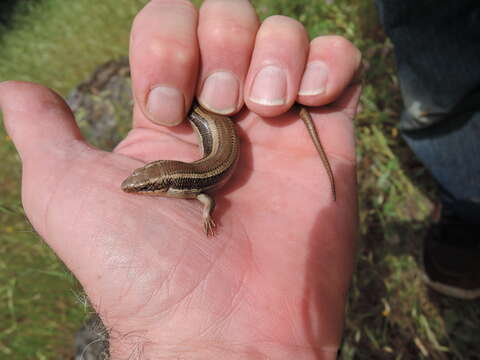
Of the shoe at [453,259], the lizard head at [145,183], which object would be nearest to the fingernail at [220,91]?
the lizard head at [145,183]

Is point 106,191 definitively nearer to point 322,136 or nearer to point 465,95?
point 322,136

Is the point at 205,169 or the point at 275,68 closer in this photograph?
the point at 275,68

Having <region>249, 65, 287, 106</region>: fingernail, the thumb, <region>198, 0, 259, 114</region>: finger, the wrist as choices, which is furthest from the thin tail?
the thumb

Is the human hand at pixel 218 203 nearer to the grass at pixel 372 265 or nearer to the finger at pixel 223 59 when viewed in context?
the finger at pixel 223 59

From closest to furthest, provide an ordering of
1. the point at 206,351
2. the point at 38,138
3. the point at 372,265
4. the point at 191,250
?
the point at 206,351, the point at 191,250, the point at 38,138, the point at 372,265

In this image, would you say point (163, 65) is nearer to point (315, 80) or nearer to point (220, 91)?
point (220, 91)

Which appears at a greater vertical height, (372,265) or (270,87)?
(270,87)

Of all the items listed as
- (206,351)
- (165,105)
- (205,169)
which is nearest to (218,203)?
(205,169)

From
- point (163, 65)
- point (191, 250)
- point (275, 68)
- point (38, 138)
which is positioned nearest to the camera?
point (191, 250)
